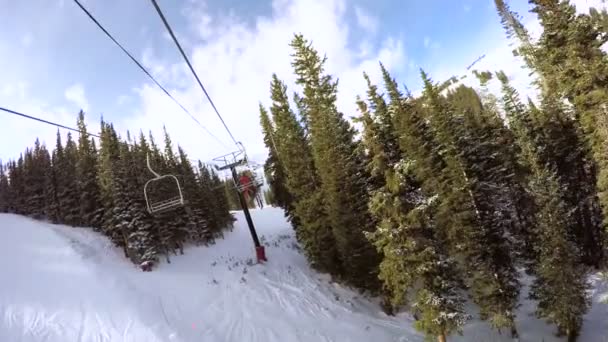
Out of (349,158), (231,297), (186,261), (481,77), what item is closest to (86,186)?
(186,261)

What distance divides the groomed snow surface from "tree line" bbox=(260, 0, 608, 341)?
191cm

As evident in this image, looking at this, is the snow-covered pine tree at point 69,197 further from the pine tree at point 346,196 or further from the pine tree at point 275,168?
the pine tree at point 346,196

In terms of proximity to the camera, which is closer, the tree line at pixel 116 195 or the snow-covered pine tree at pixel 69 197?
the tree line at pixel 116 195

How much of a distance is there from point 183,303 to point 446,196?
51.3 ft

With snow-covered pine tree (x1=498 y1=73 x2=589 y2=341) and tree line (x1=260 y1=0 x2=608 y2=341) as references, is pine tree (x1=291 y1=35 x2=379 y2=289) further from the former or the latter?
snow-covered pine tree (x1=498 y1=73 x2=589 y2=341)

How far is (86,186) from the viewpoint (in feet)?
122

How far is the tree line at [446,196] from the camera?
689 inches

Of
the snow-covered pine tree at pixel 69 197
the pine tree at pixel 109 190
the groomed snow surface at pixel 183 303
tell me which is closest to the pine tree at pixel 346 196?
the groomed snow surface at pixel 183 303

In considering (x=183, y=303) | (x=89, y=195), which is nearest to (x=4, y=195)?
(x=89, y=195)

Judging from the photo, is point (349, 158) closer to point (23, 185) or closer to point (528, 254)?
point (528, 254)

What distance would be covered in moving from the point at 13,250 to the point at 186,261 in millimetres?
11884

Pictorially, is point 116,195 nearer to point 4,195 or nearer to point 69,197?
point 69,197

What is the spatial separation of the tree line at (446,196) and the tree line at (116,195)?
325 inches

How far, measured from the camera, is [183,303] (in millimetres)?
20594
